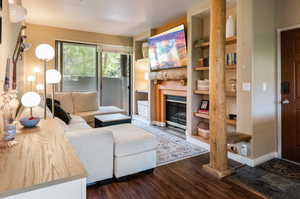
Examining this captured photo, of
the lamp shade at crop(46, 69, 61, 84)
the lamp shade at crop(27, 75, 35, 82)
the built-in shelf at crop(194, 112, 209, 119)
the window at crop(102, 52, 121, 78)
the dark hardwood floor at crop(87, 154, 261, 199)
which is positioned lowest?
the dark hardwood floor at crop(87, 154, 261, 199)

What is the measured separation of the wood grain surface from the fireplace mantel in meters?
3.59

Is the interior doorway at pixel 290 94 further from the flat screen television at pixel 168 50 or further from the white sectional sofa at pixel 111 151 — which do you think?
the white sectional sofa at pixel 111 151

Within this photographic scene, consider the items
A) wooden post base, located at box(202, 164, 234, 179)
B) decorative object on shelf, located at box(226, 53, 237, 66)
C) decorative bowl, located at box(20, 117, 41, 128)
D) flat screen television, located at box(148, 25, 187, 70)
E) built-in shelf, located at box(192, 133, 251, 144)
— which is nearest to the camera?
decorative bowl, located at box(20, 117, 41, 128)

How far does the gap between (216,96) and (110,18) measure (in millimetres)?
3208

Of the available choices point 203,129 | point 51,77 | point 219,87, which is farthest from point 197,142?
point 51,77

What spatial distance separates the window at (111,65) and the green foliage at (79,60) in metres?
0.32

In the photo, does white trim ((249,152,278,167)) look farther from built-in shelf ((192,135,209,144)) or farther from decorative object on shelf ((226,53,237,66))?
decorative object on shelf ((226,53,237,66))

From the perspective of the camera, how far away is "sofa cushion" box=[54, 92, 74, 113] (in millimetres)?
4543

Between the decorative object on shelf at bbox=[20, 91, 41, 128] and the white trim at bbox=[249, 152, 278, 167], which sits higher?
the decorative object on shelf at bbox=[20, 91, 41, 128]

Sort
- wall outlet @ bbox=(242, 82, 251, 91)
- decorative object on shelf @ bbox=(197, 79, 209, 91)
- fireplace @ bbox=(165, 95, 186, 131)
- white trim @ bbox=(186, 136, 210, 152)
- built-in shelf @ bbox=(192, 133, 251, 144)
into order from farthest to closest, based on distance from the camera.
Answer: fireplace @ bbox=(165, 95, 186, 131)
decorative object on shelf @ bbox=(197, 79, 209, 91)
white trim @ bbox=(186, 136, 210, 152)
wall outlet @ bbox=(242, 82, 251, 91)
built-in shelf @ bbox=(192, 133, 251, 144)

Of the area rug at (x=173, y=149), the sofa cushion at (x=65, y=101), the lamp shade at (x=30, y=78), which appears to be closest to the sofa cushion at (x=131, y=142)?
the area rug at (x=173, y=149)

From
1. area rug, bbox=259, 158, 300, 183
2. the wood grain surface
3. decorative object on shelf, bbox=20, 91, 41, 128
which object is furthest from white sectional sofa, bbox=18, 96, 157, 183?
area rug, bbox=259, 158, 300, 183

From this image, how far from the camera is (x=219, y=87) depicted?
251 centimetres

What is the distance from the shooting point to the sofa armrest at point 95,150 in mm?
2049
